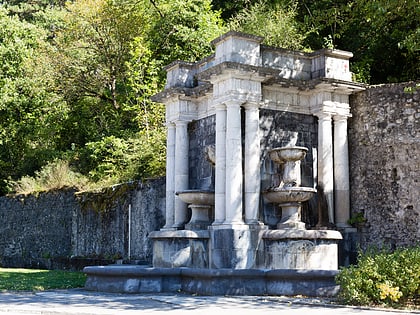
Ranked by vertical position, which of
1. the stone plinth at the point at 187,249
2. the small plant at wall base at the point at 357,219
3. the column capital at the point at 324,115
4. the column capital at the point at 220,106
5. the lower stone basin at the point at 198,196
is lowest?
the stone plinth at the point at 187,249

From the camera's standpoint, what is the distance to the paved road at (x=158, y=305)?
31.4 ft

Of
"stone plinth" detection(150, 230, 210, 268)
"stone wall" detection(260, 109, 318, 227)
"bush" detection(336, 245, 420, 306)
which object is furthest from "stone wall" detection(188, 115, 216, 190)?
"bush" detection(336, 245, 420, 306)

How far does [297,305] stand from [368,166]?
647 centimetres

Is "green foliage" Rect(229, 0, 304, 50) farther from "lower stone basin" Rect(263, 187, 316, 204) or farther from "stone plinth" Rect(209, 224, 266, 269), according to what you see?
"stone plinth" Rect(209, 224, 266, 269)

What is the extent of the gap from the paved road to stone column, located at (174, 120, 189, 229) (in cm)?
476

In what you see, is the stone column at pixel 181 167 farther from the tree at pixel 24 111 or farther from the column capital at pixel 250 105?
the tree at pixel 24 111

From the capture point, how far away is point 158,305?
1054 centimetres

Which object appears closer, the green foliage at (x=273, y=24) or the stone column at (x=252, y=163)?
the stone column at (x=252, y=163)

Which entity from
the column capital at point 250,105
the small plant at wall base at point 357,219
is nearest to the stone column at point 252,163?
the column capital at point 250,105

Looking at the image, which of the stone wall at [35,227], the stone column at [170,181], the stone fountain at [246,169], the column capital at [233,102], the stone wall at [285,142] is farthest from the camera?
the stone wall at [35,227]

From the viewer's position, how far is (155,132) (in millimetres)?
24297

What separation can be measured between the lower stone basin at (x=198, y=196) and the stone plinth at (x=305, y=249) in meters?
2.17

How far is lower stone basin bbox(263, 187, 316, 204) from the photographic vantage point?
48.6 ft

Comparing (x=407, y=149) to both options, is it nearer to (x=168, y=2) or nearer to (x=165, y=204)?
(x=165, y=204)
